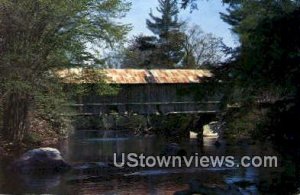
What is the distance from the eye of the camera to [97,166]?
1811 centimetres

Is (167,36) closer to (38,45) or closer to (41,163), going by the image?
(38,45)

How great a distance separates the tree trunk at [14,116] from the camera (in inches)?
1011

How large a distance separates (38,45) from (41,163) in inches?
354

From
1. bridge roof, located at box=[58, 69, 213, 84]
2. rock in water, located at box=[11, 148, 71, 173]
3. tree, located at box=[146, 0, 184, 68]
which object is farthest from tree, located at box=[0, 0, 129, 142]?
tree, located at box=[146, 0, 184, 68]

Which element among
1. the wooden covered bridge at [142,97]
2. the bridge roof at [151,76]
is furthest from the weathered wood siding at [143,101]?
the bridge roof at [151,76]

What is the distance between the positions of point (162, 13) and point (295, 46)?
64.9m

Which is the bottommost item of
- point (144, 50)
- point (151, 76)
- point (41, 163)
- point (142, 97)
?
point (41, 163)

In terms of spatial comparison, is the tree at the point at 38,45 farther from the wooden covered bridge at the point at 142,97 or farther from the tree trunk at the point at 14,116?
the wooden covered bridge at the point at 142,97

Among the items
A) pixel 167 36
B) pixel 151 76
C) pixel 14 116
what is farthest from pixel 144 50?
pixel 14 116

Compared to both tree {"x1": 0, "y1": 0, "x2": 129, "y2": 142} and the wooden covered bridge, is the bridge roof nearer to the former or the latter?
the wooden covered bridge

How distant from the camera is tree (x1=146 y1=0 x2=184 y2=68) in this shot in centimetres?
6512

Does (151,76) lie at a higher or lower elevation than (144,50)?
lower

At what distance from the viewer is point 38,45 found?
982 inches

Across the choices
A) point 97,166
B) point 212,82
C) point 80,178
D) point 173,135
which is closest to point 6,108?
point 97,166
